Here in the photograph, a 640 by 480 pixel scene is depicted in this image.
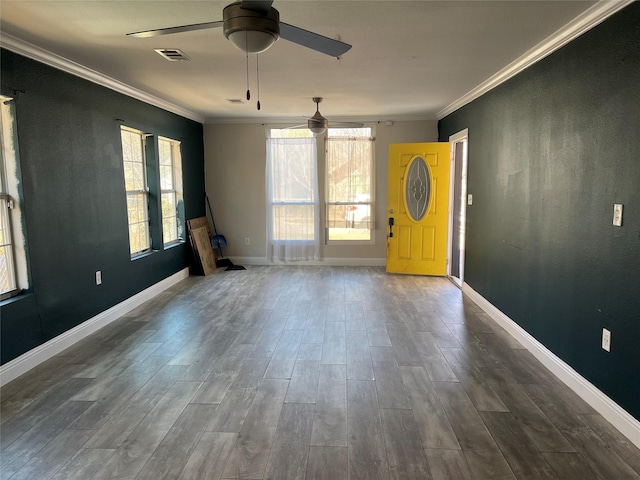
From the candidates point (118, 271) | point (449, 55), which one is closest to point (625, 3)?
point (449, 55)

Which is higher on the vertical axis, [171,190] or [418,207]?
[171,190]

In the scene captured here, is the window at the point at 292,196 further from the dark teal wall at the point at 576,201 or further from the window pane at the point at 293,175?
the dark teal wall at the point at 576,201

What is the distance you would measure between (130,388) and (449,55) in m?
3.49

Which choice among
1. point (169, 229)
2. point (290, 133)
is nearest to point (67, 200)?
point (169, 229)

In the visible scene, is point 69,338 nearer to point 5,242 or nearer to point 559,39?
point 5,242

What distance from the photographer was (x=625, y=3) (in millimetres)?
2197

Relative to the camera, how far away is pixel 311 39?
1982 millimetres

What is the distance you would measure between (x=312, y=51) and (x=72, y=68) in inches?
83.7

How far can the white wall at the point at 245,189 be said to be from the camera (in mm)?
6793

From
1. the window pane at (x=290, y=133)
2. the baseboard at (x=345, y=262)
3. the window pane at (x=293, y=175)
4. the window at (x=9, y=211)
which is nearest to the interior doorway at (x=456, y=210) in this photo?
the baseboard at (x=345, y=262)

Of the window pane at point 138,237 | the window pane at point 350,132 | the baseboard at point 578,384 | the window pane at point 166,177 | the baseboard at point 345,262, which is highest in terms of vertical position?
the window pane at point 350,132

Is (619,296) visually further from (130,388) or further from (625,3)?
(130,388)

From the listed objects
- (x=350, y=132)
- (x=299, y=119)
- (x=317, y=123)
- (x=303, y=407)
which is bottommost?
(x=303, y=407)

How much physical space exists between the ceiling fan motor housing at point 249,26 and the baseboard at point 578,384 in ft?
8.85
